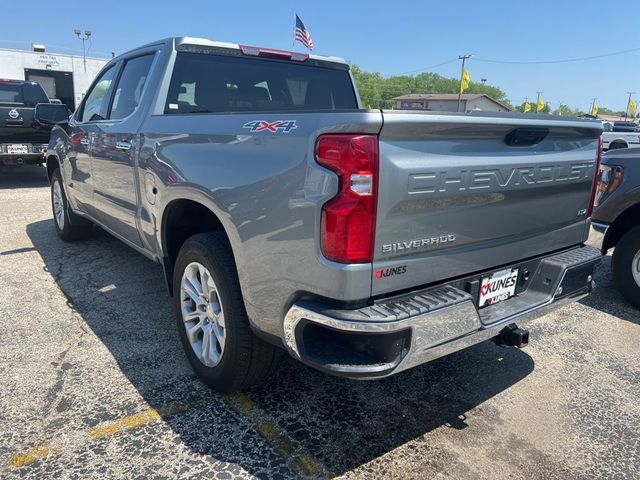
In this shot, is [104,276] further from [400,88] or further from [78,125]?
[400,88]

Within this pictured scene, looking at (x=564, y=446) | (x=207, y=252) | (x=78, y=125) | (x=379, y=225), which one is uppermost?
(x=78, y=125)

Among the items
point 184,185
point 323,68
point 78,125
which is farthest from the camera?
point 78,125

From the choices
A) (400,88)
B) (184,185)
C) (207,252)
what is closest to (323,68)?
(184,185)

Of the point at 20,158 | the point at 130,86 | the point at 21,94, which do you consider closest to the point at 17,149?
the point at 20,158

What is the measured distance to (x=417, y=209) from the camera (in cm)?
212

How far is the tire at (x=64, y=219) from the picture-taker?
5754 mm

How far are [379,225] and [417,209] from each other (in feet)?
0.66

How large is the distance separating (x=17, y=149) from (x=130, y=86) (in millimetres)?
7210

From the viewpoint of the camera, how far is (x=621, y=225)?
4656 millimetres

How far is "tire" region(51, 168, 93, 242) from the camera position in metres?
5.75

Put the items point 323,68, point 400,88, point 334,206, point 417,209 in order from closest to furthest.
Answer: point 334,206 → point 417,209 → point 323,68 → point 400,88

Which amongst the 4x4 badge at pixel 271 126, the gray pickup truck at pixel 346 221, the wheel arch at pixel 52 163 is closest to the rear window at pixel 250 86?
the gray pickup truck at pixel 346 221

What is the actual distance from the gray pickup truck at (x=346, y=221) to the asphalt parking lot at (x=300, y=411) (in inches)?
13.2

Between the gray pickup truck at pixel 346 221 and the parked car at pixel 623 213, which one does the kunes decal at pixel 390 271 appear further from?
the parked car at pixel 623 213
